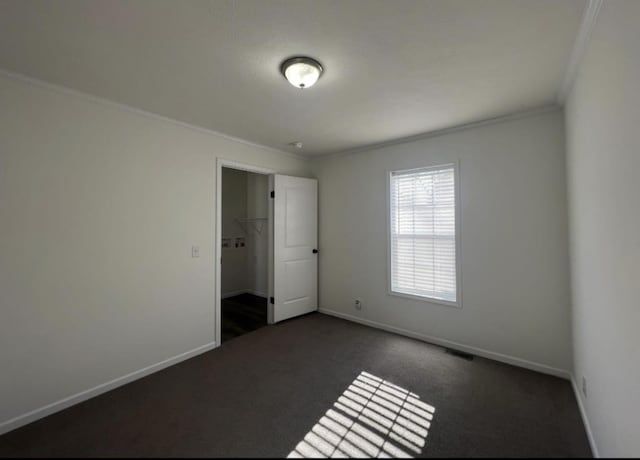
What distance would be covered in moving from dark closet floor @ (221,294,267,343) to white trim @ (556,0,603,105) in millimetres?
3819

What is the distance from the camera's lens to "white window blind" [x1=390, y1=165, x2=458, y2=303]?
9.73 feet

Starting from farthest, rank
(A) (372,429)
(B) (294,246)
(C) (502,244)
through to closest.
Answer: (B) (294,246) < (C) (502,244) < (A) (372,429)

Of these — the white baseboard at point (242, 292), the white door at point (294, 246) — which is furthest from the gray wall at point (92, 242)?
the white baseboard at point (242, 292)

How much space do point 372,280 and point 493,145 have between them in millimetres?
2041

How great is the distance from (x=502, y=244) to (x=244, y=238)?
4378mm

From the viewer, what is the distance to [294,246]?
12.5 ft

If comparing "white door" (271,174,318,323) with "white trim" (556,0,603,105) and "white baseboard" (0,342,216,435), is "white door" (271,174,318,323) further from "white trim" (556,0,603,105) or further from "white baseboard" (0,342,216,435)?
"white trim" (556,0,603,105)

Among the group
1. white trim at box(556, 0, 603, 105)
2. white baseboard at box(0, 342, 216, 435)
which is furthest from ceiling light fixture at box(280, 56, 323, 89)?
white baseboard at box(0, 342, 216, 435)

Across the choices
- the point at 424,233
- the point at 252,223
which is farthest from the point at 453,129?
the point at 252,223

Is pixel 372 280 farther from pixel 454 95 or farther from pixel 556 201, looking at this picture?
pixel 454 95

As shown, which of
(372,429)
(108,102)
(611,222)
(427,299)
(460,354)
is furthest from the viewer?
(427,299)

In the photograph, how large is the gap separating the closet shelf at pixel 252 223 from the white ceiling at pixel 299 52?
110 inches

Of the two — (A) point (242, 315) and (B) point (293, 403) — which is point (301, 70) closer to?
(B) point (293, 403)

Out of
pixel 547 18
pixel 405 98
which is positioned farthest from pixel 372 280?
pixel 547 18
